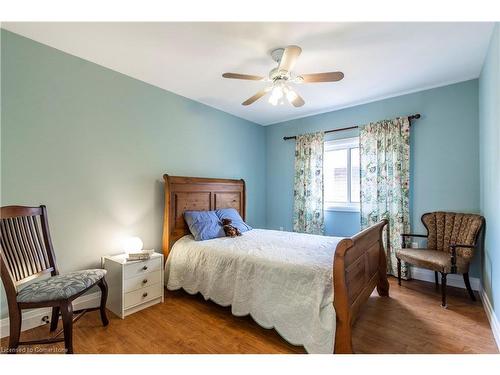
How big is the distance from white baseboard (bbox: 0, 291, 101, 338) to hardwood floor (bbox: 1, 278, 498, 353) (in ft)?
0.21

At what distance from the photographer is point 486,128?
2504 mm

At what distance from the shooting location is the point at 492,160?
85.4 inches

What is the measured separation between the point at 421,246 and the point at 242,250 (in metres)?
2.54

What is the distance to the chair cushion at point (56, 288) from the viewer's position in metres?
1.67

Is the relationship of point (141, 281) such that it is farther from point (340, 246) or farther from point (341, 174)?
point (341, 174)

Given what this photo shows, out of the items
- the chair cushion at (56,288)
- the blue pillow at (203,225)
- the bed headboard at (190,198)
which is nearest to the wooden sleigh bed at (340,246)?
the bed headboard at (190,198)

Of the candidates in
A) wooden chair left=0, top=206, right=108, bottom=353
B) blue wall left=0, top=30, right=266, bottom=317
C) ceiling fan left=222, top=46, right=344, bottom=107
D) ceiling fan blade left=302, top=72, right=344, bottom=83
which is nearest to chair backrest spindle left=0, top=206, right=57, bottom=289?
wooden chair left=0, top=206, right=108, bottom=353

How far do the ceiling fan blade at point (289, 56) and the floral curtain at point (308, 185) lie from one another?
2.27 m

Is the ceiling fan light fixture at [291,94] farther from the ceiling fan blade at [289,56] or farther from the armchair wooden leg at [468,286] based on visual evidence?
the armchair wooden leg at [468,286]

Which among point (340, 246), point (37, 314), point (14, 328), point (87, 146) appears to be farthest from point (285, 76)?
point (37, 314)

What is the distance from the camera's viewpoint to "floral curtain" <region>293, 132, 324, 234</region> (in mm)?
4168

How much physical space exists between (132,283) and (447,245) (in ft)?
11.9

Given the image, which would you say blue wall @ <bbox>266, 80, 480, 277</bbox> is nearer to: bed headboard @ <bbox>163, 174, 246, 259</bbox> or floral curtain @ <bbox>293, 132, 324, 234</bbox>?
floral curtain @ <bbox>293, 132, 324, 234</bbox>
